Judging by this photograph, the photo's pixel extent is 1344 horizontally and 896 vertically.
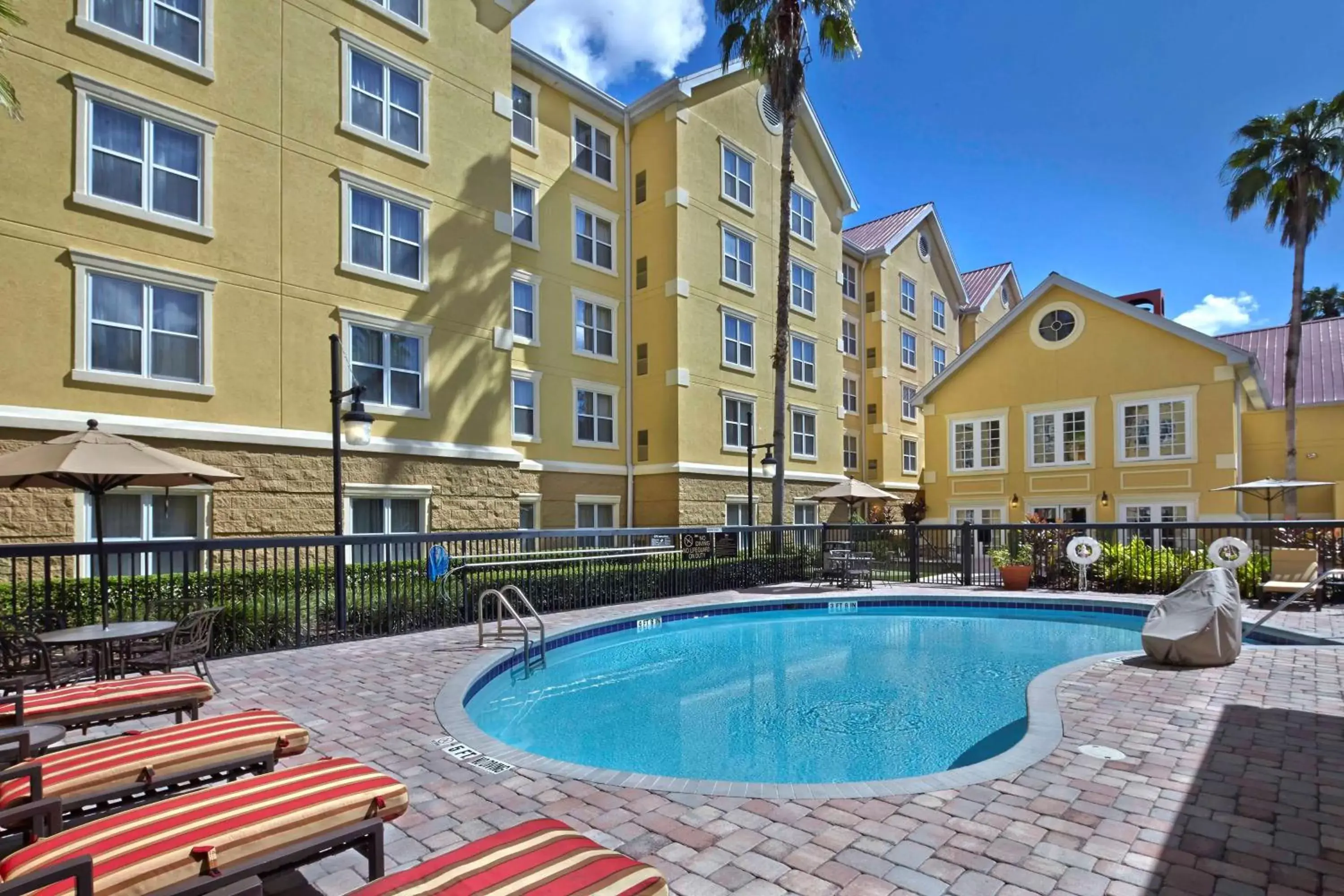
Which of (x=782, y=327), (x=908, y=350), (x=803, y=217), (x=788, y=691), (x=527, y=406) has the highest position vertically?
(x=803, y=217)

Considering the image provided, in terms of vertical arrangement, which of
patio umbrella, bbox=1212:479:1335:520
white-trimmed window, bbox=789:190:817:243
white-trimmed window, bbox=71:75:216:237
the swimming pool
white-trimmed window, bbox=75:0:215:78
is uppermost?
white-trimmed window, bbox=789:190:817:243

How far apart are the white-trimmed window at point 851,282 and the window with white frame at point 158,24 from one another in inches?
1032

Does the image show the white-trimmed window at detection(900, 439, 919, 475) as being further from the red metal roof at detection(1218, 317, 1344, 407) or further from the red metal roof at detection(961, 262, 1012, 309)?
the red metal roof at detection(1218, 317, 1344, 407)

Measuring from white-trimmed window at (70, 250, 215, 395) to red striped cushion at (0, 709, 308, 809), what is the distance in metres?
11.9

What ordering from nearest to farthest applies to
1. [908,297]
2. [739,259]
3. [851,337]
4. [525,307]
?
[525,307]
[739,259]
[851,337]
[908,297]

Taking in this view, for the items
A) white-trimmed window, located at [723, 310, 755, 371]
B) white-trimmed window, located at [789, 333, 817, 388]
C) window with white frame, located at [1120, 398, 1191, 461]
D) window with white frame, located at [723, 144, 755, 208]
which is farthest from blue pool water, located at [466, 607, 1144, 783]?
window with white frame, located at [723, 144, 755, 208]

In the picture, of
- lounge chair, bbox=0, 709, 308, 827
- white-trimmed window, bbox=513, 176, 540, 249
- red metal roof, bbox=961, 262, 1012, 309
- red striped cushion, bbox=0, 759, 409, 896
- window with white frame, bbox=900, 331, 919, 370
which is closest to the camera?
red striped cushion, bbox=0, 759, 409, 896

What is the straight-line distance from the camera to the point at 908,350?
37.8 metres

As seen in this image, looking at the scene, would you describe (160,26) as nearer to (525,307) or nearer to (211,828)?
(525,307)

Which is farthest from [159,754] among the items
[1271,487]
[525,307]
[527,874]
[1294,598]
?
[1271,487]

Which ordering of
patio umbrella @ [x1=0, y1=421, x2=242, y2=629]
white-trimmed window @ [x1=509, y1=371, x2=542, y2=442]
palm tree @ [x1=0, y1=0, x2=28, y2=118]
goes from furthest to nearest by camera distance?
1. white-trimmed window @ [x1=509, y1=371, x2=542, y2=442]
2. palm tree @ [x1=0, y1=0, x2=28, y2=118]
3. patio umbrella @ [x1=0, y1=421, x2=242, y2=629]

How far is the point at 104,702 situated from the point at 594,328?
66.2ft

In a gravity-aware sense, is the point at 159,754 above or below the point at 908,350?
below

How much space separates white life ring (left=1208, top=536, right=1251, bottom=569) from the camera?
44.7ft
